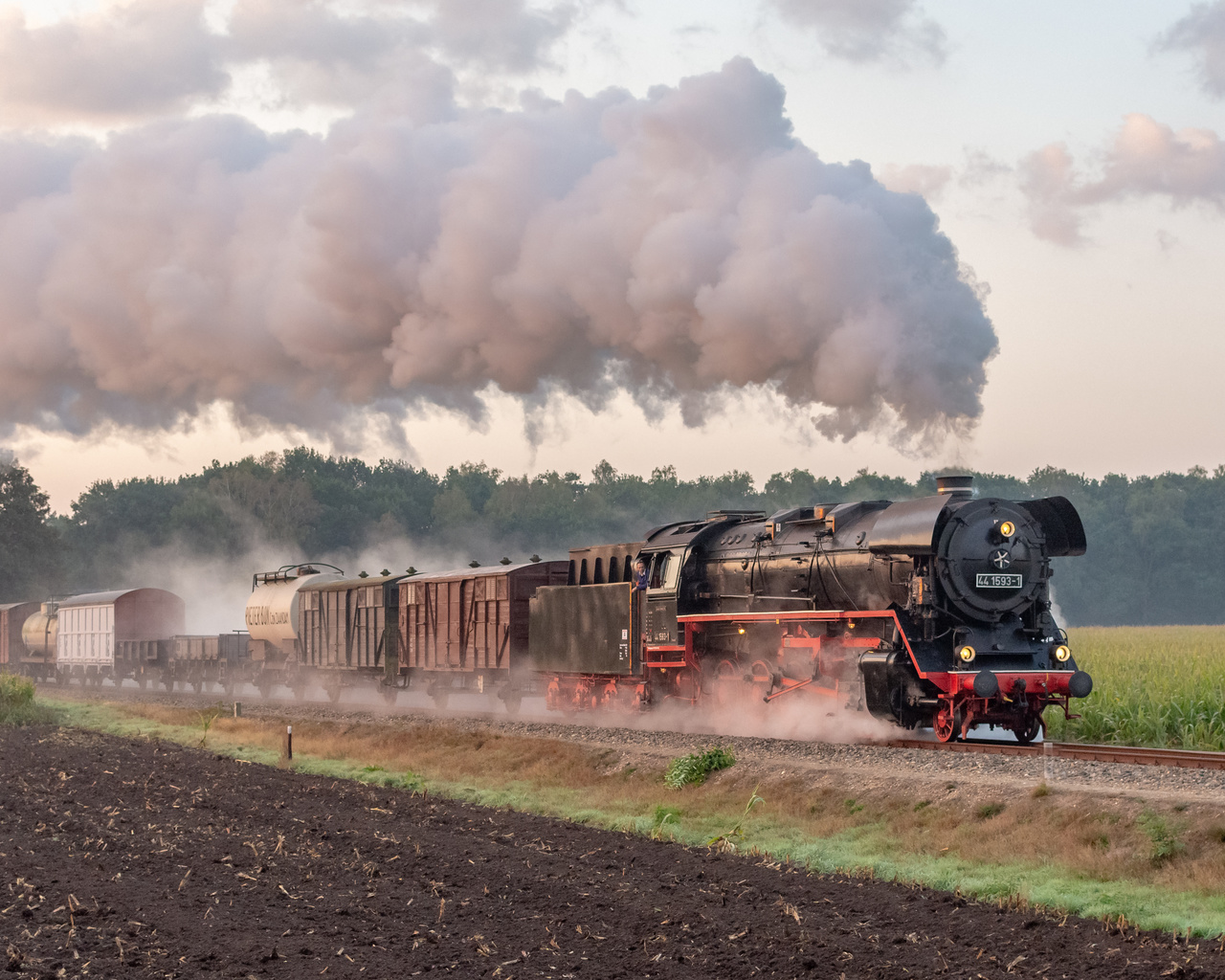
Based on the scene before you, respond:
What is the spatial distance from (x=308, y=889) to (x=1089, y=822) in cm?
716

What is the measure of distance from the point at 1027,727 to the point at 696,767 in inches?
192

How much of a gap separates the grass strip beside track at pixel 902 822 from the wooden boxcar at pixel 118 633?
27.7m

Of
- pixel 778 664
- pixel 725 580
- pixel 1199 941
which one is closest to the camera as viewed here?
pixel 1199 941

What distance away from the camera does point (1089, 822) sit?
12125 mm

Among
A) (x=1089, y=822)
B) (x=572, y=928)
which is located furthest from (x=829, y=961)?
(x=1089, y=822)

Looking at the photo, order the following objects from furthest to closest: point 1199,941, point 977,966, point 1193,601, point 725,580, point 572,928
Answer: point 1193,601 → point 725,580 → point 572,928 → point 1199,941 → point 977,966

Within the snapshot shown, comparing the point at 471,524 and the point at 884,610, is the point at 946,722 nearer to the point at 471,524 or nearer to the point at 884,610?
the point at 884,610

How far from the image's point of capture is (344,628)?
35.9m

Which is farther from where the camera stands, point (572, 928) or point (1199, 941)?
point (572, 928)

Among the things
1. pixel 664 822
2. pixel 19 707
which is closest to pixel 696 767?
pixel 664 822

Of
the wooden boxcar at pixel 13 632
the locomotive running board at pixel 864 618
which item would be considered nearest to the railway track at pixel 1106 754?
the locomotive running board at pixel 864 618

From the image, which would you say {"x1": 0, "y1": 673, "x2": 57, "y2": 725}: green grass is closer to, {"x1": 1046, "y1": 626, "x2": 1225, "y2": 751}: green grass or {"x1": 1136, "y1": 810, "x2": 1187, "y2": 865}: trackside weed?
{"x1": 1046, "y1": 626, "x2": 1225, "y2": 751}: green grass

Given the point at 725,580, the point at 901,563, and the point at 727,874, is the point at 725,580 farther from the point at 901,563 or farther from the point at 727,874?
the point at 727,874

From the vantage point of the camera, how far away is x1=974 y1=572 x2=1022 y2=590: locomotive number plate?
17609 millimetres
